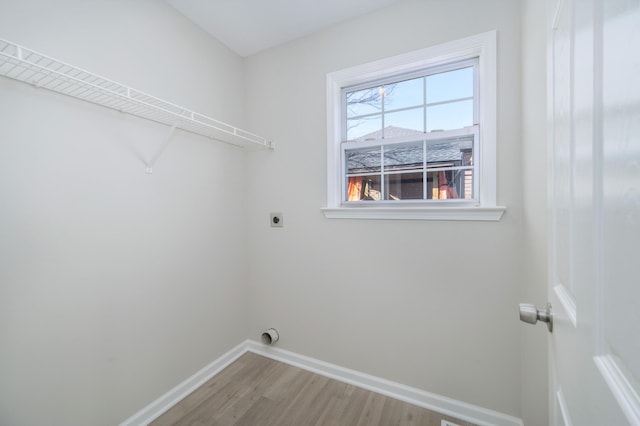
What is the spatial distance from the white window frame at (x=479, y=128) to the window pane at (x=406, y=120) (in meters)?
0.27

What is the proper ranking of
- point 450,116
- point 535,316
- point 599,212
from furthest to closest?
point 450,116 → point 535,316 → point 599,212

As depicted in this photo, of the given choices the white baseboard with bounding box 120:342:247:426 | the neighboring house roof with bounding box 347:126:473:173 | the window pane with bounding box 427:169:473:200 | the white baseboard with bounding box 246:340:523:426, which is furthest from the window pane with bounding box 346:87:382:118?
the white baseboard with bounding box 120:342:247:426

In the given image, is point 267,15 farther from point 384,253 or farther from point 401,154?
point 384,253

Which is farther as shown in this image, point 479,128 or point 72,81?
point 479,128

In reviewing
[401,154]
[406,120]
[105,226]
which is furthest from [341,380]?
[406,120]

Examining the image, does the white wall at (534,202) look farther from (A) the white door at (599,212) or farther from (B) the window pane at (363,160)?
(B) the window pane at (363,160)

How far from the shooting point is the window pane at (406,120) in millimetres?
1667

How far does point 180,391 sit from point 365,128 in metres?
2.26

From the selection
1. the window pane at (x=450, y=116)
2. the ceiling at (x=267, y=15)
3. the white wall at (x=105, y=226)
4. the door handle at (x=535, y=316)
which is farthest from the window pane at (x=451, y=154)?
the white wall at (x=105, y=226)

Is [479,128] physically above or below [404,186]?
above

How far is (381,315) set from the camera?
1.72 m

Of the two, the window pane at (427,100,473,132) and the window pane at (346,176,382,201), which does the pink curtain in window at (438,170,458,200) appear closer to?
the window pane at (427,100,473,132)

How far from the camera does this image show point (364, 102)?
187cm

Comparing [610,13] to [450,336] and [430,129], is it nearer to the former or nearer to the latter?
[430,129]
